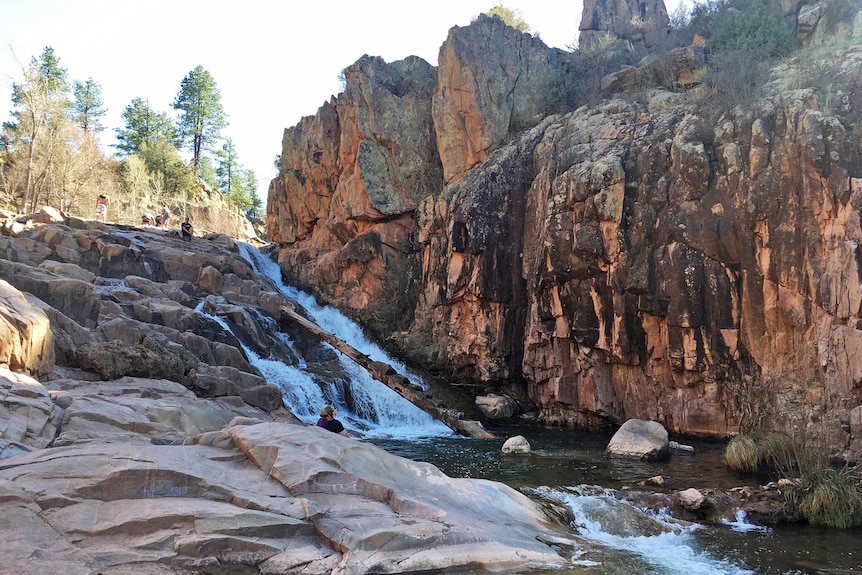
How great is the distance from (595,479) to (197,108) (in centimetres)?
5057

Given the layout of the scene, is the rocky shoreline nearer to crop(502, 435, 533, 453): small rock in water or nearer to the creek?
the creek

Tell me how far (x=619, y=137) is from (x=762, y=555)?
16203mm

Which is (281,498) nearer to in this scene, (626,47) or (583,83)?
(583,83)

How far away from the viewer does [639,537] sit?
8625mm

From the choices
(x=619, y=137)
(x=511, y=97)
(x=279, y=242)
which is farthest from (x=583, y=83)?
(x=279, y=242)

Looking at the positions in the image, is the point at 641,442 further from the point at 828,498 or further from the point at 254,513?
the point at 254,513

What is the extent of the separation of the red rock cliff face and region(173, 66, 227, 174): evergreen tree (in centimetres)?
2790

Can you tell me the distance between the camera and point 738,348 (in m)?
17.2

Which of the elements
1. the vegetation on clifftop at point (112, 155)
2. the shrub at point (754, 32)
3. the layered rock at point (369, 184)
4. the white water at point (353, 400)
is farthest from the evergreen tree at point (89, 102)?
the shrub at point (754, 32)

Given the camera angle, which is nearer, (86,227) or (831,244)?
(831,244)

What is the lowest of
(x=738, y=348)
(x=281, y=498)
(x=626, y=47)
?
(x=281, y=498)

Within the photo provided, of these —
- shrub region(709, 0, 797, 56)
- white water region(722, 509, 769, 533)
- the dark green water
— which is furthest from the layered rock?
white water region(722, 509, 769, 533)

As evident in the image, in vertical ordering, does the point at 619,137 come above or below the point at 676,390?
above

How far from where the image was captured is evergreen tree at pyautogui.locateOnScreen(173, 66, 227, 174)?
52.8 m
